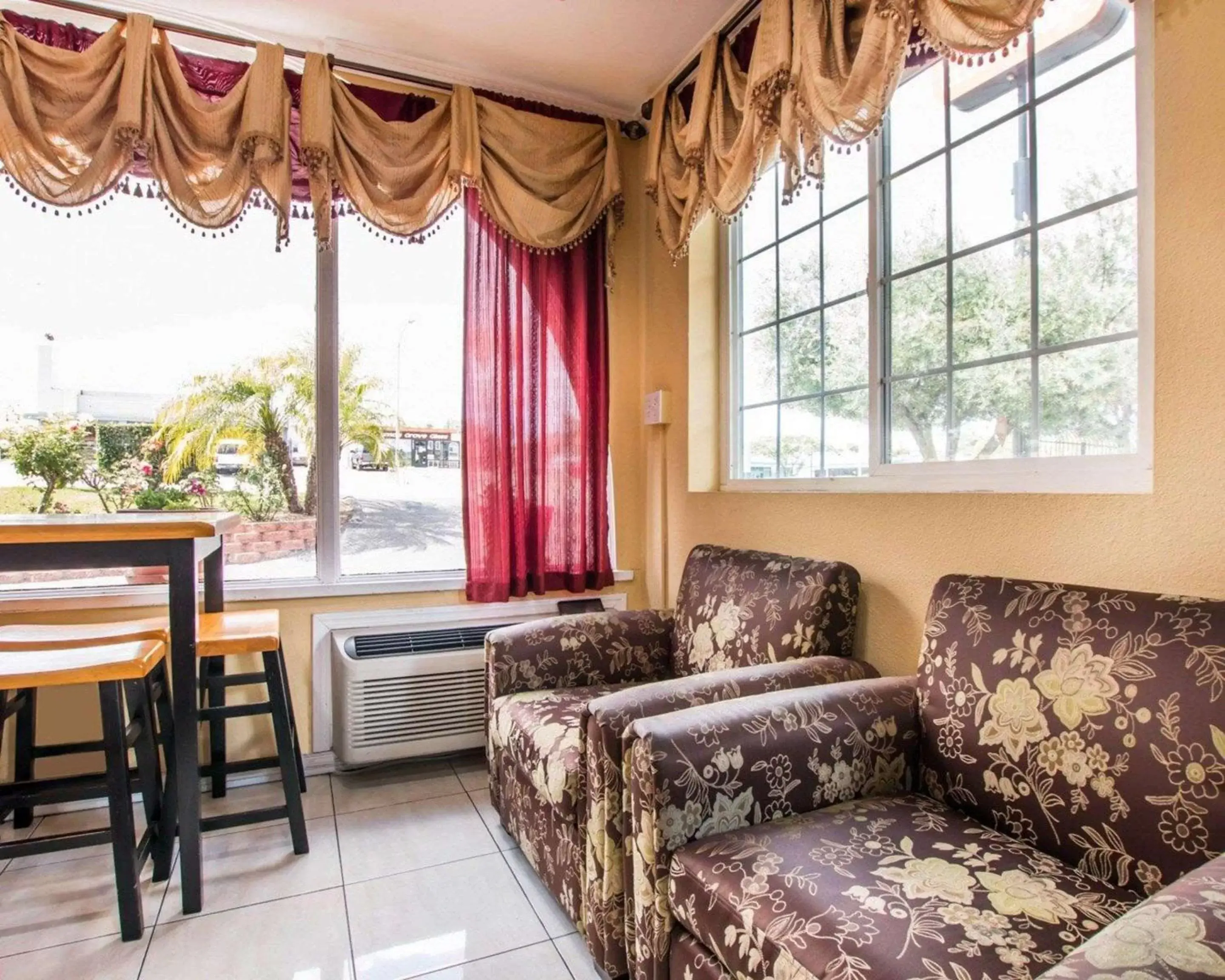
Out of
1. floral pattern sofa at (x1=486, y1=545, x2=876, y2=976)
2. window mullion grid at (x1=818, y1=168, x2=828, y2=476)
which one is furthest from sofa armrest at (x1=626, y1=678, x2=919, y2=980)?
window mullion grid at (x1=818, y1=168, x2=828, y2=476)

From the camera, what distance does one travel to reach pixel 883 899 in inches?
38.5

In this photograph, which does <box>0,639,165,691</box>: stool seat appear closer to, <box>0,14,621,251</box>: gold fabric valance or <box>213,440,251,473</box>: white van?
<box>213,440,251,473</box>: white van

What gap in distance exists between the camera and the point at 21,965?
151cm

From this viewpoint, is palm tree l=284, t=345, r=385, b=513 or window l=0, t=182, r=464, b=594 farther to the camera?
palm tree l=284, t=345, r=385, b=513

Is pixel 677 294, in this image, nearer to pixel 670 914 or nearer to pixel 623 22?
pixel 623 22

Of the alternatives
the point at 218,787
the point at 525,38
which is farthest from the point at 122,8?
the point at 218,787

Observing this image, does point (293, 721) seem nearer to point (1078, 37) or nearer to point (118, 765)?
point (118, 765)

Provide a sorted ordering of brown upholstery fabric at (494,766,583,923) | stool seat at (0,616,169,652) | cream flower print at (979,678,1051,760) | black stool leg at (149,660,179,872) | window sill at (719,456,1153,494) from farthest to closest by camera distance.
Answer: black stool leg at (149,660,179,872), stool seat at (0,616,169,652), brown upholstery fabric at (494,766,583,923), window sill at (719,456,1153,494), cream flower print at (979,678,1051,760)

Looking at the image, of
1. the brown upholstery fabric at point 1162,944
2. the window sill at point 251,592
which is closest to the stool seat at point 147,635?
the window sill at point 251,592

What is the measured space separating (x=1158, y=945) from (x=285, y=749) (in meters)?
1.96

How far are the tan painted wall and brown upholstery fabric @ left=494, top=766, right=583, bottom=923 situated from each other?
915mm

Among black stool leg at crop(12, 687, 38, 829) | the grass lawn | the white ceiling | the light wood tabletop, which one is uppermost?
the white ceiling

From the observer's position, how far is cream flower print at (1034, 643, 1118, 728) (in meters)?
1.13

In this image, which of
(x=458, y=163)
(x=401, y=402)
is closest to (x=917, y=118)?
(x=458, y=163)
